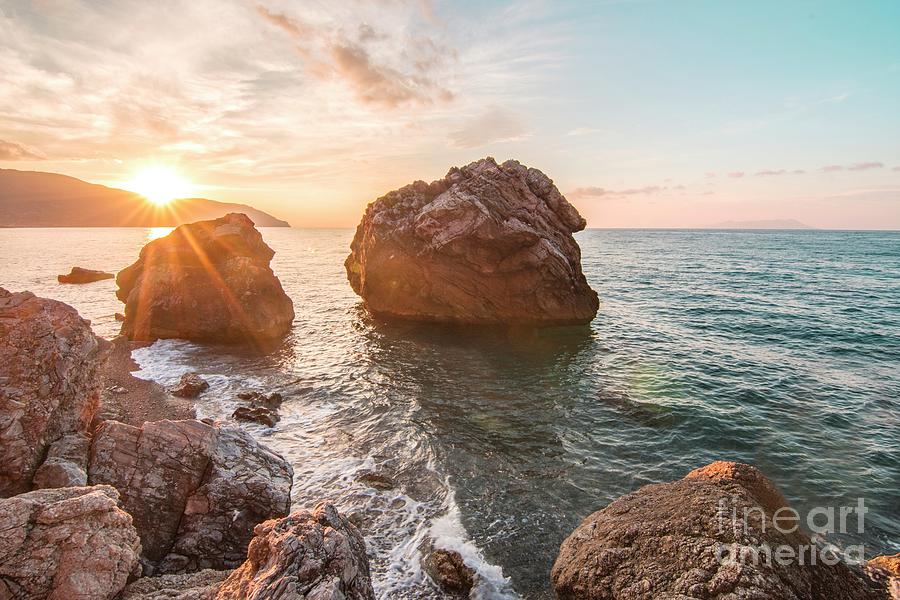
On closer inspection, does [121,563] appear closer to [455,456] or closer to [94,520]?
[94,520]

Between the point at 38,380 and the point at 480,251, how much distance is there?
97.1ft

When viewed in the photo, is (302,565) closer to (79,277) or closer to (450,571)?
(450,571)

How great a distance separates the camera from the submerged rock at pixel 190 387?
2228 cm

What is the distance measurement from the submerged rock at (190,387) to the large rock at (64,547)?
16.2 metres

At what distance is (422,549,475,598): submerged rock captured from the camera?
429 inches

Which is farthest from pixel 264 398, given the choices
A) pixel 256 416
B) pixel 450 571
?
pixel 450 571

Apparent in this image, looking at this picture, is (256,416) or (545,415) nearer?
(256,416)

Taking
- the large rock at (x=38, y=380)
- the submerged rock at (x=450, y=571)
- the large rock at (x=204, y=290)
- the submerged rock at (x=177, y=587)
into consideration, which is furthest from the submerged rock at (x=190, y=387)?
the submerged rock at (x=450, y=571)

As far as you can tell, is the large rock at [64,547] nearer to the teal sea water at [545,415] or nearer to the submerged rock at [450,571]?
the teal sea water at [545,415]

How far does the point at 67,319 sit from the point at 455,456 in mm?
13877

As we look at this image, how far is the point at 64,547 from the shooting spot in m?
6.81

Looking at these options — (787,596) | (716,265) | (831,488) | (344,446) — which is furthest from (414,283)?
(716,265)

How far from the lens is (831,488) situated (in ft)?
48.6

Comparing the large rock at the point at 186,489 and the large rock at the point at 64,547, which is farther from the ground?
the large rock at the point at 64,547
